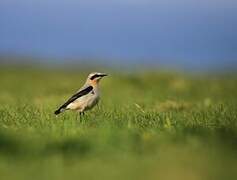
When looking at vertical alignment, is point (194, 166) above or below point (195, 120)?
below

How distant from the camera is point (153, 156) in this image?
6664mm

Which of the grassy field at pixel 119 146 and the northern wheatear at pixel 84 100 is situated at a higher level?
the northern wheatear at pixel 84 100

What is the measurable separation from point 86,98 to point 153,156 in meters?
4.19

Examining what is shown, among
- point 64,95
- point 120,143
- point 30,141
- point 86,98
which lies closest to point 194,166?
point 120,143

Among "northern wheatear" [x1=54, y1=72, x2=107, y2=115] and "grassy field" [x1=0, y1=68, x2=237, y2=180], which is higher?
"northern wheatear" [x1=54, y1=72, x2=107, y2=115]

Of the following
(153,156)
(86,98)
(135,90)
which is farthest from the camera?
(135,90)

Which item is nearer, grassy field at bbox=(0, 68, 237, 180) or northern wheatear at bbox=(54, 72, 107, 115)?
grassy field at bbox=(0, 68, 237, 180)

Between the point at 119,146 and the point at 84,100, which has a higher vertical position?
the point at 84,100

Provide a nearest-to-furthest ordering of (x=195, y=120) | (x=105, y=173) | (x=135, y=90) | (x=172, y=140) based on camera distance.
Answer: (x=105, y=173), (x=172, y=140), (x=195, y=120), (x=135, y=90)

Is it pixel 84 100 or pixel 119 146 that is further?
pixel 84 100

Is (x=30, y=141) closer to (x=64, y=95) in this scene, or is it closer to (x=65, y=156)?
(x=65, y=156)

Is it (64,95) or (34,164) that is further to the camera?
(64,95)

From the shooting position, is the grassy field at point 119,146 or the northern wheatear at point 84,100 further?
the northern wheatear at point 84,100

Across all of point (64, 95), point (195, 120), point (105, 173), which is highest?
point (64, 95)
